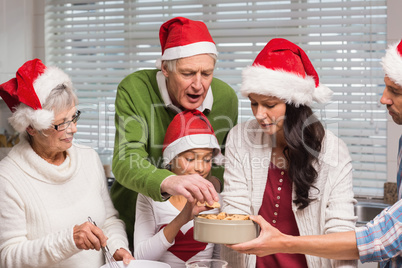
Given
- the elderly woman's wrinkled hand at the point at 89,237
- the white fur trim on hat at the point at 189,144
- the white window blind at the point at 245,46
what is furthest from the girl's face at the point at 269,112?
the white window blind at the point at 245,46

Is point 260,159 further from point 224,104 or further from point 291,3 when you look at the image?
point 291,3

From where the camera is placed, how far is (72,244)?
1.45m

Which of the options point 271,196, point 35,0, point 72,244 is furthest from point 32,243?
point 35,0

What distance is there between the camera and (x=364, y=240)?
50.4 inches

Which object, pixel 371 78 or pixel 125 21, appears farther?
pixel 125 21

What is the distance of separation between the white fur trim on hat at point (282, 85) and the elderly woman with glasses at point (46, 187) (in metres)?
0.61

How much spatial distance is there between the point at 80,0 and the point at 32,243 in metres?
2.03

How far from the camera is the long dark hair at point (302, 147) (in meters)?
1.52

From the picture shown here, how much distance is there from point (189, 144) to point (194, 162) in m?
0.07

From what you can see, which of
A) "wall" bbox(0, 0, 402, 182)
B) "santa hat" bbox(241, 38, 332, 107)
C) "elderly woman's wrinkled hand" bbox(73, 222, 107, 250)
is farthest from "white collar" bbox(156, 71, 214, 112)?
"wall" bbox(0, 0, 402, 182)

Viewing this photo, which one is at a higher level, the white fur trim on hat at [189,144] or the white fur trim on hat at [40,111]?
the white fur trim on hat at [40,111]

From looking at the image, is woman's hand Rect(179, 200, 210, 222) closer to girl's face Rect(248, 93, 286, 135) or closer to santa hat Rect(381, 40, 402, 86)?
girl's face Rect(248, 93, 286, 135)

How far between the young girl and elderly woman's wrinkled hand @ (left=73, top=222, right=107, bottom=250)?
213 mm

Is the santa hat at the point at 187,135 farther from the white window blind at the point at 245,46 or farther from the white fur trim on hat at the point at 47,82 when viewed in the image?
the white window blind at the point at 245,46
